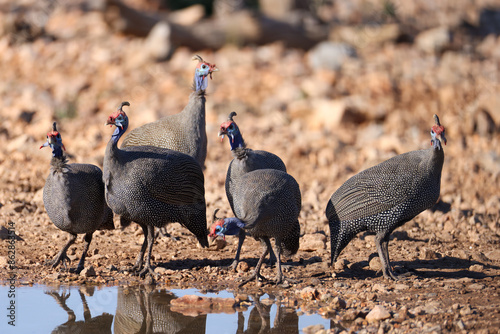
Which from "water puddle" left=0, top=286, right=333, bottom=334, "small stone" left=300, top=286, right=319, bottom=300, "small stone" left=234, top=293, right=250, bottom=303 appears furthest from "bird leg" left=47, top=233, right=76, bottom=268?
"small stone" left=300, top=286, right=319, bottom=300

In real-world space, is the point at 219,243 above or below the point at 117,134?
below

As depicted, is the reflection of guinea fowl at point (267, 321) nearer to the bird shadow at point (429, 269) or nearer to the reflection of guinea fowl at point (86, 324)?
the reflection of guinea fowl at point (86, 324)

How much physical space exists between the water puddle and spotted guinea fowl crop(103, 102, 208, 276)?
55 cm

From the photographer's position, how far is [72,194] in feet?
17.8

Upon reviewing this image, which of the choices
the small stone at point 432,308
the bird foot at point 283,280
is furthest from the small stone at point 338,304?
the bird foot at point 283,280

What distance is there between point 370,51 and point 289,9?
8.96ft

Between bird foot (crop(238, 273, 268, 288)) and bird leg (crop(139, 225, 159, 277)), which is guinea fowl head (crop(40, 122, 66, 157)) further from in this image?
bird foot (crop(238, 273, 268, 288))

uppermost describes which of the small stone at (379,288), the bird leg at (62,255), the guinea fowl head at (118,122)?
the guinea fowl head at (118,122)

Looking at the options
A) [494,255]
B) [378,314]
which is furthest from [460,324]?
[494,255]

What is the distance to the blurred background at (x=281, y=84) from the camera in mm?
8609

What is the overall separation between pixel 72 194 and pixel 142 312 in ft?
3.78

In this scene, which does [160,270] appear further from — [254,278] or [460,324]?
[460,324]

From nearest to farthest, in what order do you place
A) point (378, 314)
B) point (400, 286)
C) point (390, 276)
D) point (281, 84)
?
point (378, 314), point (400, 286), point (390, 276), point (281, 84)

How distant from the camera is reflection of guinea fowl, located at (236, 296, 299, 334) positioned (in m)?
4.48
